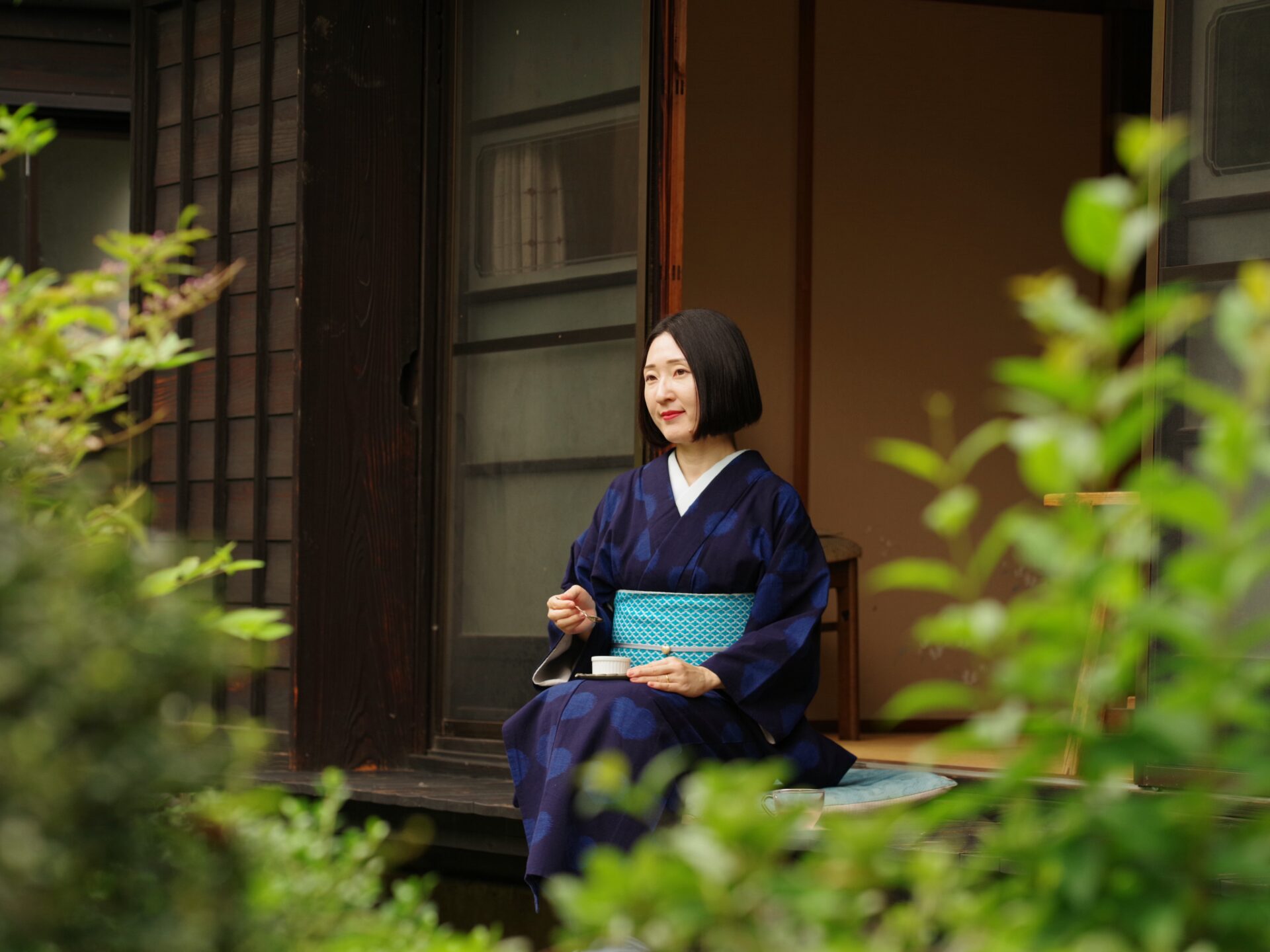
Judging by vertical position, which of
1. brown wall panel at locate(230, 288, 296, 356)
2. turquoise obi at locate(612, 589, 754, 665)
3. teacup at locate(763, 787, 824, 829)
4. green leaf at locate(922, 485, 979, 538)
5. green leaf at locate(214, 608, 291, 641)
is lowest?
teacup at locate(763, 787, 824, 829)

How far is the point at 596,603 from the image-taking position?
328 centimetres

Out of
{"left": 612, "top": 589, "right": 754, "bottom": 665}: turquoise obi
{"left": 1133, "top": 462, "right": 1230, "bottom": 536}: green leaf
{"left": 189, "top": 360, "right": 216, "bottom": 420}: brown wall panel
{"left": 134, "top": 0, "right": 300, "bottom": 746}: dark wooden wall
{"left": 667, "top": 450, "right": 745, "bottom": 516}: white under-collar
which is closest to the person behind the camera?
{"left": 1133, "top": 462, "right": 1230, "bottom": 536}: green leaf

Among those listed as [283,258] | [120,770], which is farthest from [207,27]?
[120,770]

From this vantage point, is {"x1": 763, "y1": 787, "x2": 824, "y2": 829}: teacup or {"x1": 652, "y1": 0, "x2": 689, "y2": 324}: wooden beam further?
{"x1": 652, "y1": 0, "x2": 689, "y2": 324}: wooden beam

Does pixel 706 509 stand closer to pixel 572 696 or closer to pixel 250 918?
pixel 572 696

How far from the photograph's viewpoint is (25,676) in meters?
0.89

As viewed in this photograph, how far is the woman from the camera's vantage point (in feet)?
9.52

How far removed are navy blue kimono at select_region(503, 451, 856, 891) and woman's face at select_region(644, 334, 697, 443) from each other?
137 millimetres

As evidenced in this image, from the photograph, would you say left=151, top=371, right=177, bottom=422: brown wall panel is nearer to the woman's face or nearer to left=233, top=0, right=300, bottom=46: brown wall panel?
left=233, top=0, right=300, bottom=46: brown wall panel

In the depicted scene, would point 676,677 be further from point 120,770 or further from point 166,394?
point 166,394

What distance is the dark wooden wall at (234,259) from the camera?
432 centimetres

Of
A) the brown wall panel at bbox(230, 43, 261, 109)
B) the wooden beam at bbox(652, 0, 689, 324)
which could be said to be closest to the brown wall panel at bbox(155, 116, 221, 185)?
the brown wall panel at bbox(230, 43, 261, 109)

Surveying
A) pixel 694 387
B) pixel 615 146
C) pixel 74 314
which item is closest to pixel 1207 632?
pixel 74 314

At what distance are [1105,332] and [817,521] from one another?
17.4ft
